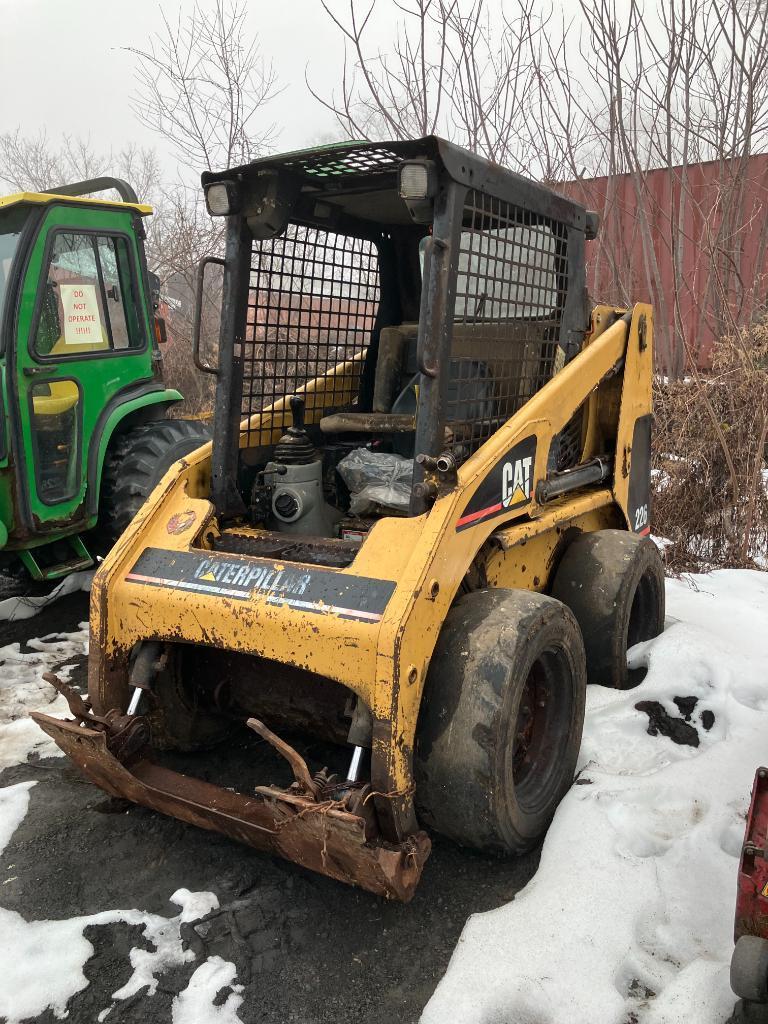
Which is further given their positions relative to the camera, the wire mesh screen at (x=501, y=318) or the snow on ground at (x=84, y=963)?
the wire mesh screen at (x=501, y=318)

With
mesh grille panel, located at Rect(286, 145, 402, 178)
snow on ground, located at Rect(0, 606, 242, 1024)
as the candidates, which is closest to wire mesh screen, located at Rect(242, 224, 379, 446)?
mesh grille panel, located at Rect(286, 145, 402, 178)

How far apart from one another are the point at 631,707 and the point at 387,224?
8.08 feet

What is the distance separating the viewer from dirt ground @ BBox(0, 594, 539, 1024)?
7.42ft

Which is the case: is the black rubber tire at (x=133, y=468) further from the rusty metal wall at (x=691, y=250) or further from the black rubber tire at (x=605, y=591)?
the rusty metal wall at (x=691, y=250)

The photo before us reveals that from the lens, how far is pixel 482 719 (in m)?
2.45

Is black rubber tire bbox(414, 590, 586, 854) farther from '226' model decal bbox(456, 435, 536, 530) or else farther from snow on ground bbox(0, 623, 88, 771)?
snow on ground bbox(0, 623, 88, 771)

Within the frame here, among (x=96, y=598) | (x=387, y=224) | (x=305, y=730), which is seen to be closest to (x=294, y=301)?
(x=387, y=224)

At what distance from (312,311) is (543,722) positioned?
6.78 ft

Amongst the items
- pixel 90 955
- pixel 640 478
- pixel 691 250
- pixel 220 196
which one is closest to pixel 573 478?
pixel 640 478

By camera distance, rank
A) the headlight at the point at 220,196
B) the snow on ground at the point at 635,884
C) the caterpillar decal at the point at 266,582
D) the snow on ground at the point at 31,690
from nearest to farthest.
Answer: the snow on ground at the point at 635,884, the caterpillar decal at the point at 266,582, the headlight at the point at 220,196, the snow on ground at the point at 31,690

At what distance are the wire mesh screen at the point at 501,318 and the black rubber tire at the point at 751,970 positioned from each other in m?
1.64

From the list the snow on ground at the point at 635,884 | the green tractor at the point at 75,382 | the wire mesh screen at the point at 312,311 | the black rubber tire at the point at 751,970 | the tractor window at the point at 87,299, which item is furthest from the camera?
the tractor window at the point at 87,299

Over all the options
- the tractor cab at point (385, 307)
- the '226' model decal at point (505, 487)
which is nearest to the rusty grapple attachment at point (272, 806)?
the tractor cab at point (385, 307)

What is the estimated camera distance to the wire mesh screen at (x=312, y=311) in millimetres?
3465
